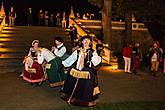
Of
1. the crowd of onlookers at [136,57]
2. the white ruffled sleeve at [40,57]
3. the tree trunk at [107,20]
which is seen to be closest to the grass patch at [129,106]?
the white ruffled sleeve at [40,57]

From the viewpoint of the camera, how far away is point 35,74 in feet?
45.2

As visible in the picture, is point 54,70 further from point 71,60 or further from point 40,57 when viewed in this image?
point 71,60

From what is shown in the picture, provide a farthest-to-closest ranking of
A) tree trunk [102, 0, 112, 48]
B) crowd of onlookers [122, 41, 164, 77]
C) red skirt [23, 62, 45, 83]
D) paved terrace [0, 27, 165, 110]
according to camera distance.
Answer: tree trunk [102, 0, 112, 48] → crowd of onlookers [122, 41, 164, 77] → red skirt [23, 62, 45, 83] → paved terrace [0, 27, 165, 110]

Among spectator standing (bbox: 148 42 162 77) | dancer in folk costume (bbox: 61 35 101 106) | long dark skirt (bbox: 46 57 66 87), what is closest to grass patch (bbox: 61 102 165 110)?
dancer in folk costume (bbox: 61 35 101 106)

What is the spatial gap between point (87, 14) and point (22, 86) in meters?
25.8

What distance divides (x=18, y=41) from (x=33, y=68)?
999cm

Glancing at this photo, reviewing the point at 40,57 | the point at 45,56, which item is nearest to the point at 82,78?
the point at 45,56

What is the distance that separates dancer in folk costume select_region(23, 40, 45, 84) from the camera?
45.1 feet

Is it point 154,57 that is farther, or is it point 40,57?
point 154,57

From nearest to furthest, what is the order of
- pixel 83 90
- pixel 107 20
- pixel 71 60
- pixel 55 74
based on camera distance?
pixel 83 90
pixel 71 60
pixel 55 74
pixel 107 20

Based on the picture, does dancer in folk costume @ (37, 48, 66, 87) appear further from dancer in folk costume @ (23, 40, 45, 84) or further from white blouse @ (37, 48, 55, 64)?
dancer in folk costume @ (23, 40, 45, 84)

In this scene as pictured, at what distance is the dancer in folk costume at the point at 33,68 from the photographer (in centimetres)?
1375

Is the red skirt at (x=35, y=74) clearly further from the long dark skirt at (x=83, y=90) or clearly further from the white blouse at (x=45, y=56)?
the long dark skirt at (x=83, y=90)

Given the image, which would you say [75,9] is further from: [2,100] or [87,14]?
[2,100]
